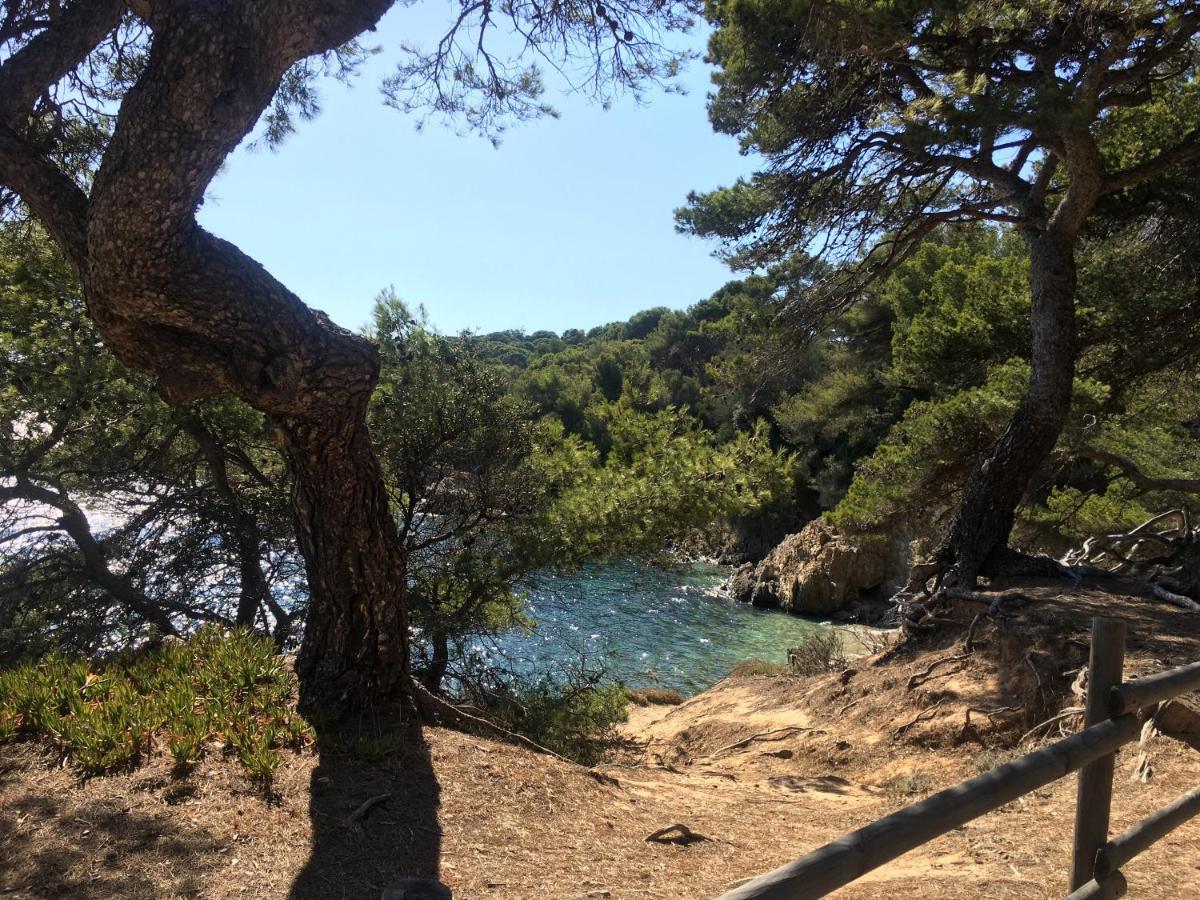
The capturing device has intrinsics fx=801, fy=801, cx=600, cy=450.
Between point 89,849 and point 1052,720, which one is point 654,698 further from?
point 89,849

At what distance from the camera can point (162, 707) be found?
4.30 meters

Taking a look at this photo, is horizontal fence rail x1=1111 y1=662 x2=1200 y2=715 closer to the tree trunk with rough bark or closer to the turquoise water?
the tree trunk with rough bark

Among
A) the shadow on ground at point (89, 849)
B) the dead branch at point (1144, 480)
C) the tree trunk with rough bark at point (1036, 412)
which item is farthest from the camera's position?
the dead branch at point (1144, 480)

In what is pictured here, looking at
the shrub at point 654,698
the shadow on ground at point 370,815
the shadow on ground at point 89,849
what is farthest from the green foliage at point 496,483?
the shrub at point 654,698

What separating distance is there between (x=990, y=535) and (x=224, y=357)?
7657 millimetres

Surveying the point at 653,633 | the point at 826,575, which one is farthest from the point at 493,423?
the point at 826,575

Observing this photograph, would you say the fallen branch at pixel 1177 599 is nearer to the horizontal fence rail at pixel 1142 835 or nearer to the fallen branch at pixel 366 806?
the horizontal fence rail at pixel 1142 835

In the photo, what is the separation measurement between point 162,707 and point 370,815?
1.34 metres

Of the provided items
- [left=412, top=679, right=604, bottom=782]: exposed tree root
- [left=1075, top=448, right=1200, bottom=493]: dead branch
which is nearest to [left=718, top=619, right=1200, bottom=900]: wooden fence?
[left=412, top=679, right=604, bottom=782]: exposed tree root

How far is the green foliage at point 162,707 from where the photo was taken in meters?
3.98

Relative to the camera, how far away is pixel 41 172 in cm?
432

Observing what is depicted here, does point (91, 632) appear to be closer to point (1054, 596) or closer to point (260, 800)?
point (260, 800)

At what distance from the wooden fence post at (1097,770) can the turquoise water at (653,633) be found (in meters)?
10.4

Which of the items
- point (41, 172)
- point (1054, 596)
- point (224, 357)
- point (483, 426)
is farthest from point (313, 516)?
point (1054, 596)
